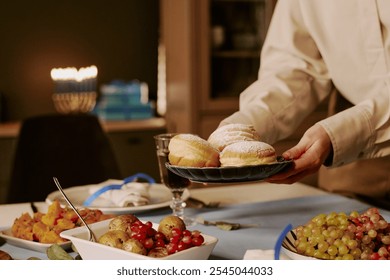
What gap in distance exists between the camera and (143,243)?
0.85 m

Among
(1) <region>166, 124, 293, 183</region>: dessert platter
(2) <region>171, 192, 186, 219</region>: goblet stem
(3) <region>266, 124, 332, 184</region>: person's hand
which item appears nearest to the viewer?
(1) <region>166, 124, 293, 183</region>: dessert platter

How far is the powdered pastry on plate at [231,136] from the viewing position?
1028 millimetres

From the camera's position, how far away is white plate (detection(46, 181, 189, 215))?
1.25 metres

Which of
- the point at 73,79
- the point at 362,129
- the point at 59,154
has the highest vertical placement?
the point at 362,129

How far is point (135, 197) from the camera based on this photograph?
4.22 ft

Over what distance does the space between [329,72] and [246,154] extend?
67cm

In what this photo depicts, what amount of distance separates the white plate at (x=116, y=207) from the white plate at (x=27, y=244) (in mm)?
221

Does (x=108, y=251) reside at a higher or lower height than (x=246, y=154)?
lower

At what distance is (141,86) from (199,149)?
2432 mm

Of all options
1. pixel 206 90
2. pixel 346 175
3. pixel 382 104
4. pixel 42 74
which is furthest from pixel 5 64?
pixel 382 104

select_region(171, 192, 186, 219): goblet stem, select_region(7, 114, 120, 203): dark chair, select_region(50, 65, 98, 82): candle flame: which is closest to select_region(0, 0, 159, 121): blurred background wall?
select_region(50, 65, 98, 82): candle flame

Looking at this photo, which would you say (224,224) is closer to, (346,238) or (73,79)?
(346,238)

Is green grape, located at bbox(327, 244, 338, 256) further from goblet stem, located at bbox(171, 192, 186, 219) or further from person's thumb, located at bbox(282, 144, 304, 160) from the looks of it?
goblet stem, located at bbox(171, 192, 186, 219)

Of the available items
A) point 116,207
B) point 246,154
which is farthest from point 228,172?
point 116,207
